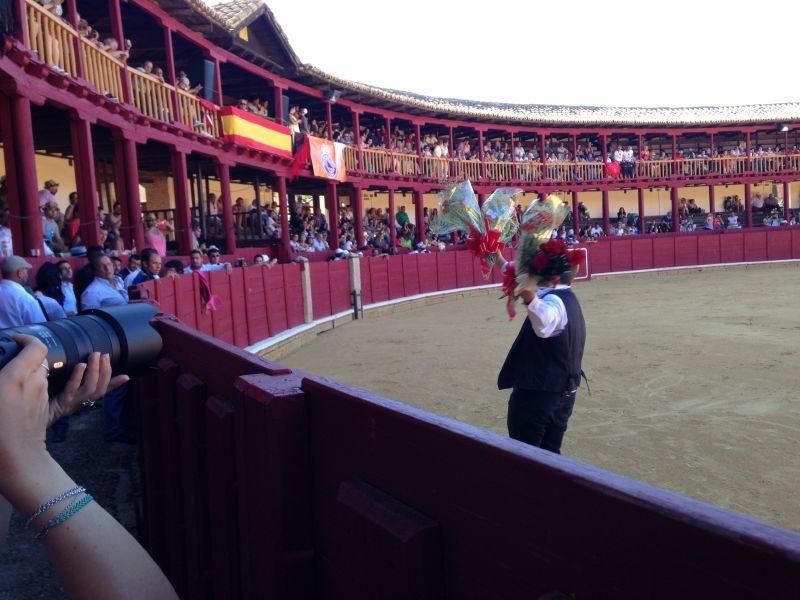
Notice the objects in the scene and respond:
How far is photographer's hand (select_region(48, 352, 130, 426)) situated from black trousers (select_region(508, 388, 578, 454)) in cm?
237

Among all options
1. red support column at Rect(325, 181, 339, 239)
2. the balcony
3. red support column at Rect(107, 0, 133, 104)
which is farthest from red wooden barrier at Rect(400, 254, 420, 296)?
red support column at Rect(107, 0, 133, 104)

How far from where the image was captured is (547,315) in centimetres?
331

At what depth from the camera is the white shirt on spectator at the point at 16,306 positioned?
16.3 ft

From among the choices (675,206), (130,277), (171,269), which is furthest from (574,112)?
(130,277)

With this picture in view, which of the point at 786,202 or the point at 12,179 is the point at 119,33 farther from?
the point at 786,202

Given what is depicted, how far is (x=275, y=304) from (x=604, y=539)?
437 inches

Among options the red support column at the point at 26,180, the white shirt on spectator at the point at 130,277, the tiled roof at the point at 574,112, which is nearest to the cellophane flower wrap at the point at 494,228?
the white shirt on spectator at the point at 130,277

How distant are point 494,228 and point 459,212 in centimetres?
32

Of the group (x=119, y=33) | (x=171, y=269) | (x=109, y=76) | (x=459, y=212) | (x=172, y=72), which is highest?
(x=119, y=33)

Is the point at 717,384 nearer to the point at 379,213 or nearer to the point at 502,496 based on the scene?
the point at 502,496

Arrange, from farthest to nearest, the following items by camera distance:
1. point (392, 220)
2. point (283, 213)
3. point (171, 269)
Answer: point (392, 220) → point (283, 213) → point (171, 269)

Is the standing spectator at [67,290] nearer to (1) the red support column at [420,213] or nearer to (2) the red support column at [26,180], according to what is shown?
(2) the red support column at [26,180]

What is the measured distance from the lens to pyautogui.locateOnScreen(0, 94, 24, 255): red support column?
8.72 meters

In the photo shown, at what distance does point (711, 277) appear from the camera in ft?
79.6
